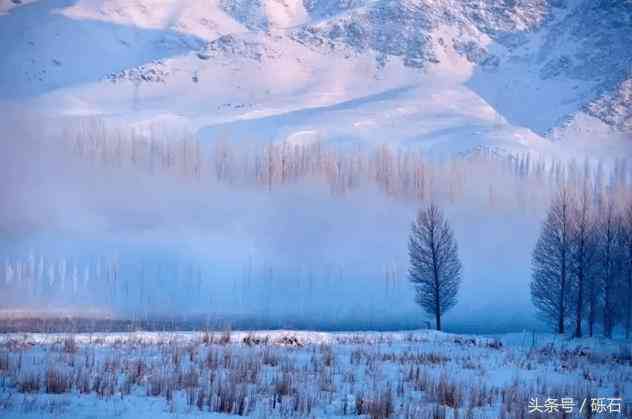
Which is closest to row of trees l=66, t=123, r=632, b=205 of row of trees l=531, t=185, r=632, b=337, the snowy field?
row of trees l=531, t=185, r=632, b=337

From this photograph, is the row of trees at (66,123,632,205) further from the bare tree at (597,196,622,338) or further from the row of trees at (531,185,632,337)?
the row of trees at (531,185,632,337)

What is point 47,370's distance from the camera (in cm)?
1272

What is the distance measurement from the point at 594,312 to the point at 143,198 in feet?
276

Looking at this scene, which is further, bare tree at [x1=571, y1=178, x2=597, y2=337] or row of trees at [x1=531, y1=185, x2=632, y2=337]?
row of trees at [x1=531, y1=185, x2=632, y2=337]

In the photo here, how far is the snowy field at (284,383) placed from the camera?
10922 mm

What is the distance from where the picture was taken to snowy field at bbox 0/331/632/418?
10922 millimetres

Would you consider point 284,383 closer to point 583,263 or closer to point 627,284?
point 583,263

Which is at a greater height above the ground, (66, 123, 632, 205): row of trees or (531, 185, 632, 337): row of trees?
(66, 123, 632, 205): row of trees

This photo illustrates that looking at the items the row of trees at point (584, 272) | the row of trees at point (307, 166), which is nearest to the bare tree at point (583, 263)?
the row of trees at point (584, 272)

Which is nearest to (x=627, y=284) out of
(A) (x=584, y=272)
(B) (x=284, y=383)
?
(A) (x=584, y=272)

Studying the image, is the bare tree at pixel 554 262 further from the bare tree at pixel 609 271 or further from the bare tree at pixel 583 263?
the bare tree at pixel 609 271

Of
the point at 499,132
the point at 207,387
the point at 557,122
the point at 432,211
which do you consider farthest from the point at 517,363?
the point at 557,122

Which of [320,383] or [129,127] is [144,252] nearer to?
[129,127]

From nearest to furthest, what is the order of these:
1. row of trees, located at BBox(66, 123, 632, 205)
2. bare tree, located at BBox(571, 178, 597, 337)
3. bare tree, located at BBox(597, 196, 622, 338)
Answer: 1. bare tree, located at BBox(571, 178, 597, 337)
2. bare tree, located at BBox(597, 196, 622, 338)
3. row of trees, located at BBox(66, 123, 632, 205)
